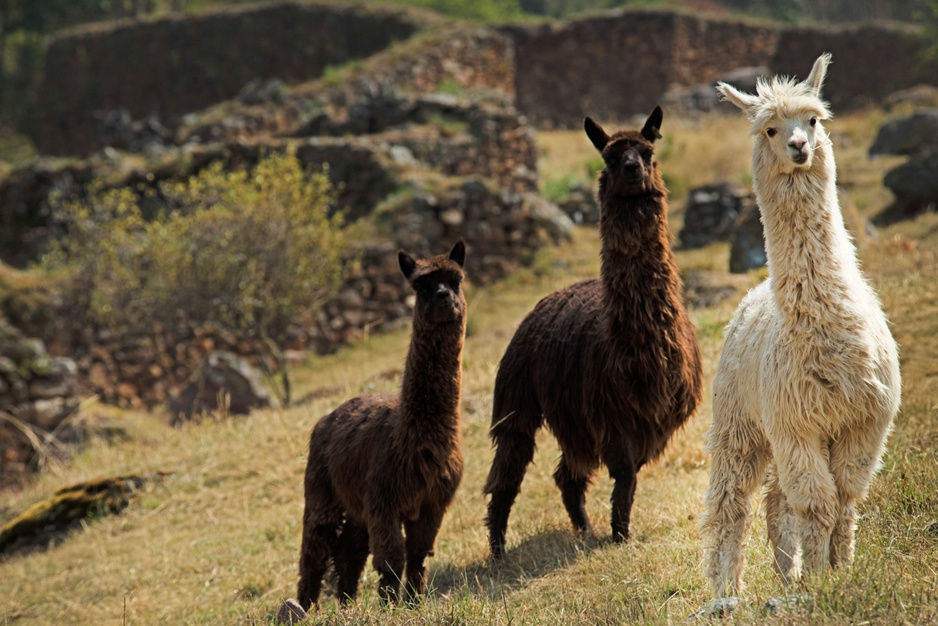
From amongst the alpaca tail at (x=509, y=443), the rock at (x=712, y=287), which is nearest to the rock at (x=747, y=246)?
the rock at (x=712, y=287)

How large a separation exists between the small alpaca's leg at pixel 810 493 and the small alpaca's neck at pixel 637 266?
2286 millimetres

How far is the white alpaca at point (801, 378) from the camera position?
171 inches

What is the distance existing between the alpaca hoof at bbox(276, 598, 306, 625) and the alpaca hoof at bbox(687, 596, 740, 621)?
7.72 feet

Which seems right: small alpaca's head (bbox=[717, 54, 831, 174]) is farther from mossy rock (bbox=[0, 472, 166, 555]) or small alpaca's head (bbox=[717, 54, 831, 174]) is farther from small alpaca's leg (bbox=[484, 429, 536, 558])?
mossy rock (bbox=[0, 472, 166, 555])

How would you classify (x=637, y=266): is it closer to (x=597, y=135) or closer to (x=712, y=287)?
(x=597, y=135)

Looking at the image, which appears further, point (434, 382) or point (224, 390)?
point (224, 390)

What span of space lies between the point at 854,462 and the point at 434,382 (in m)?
2.71

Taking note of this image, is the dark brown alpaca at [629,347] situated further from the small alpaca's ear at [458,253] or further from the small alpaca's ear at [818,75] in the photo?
the small alpaca's ear at [818,75]

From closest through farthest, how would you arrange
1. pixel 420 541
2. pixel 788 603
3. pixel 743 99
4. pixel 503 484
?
pixel 788 603 < pixel 743 99 < pixel 420 541 < pixel 503 484

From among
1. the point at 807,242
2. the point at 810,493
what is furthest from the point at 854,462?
the point at 807,242

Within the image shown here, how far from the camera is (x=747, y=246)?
15180 millimetres

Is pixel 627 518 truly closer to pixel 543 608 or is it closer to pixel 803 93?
pixel 543 608

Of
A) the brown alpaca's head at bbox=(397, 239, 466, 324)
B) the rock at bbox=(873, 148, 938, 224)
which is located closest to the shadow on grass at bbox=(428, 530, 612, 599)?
the brown alpaca's head at bbox=(397, 239, 466, 324)

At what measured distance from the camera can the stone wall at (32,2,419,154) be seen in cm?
3375
